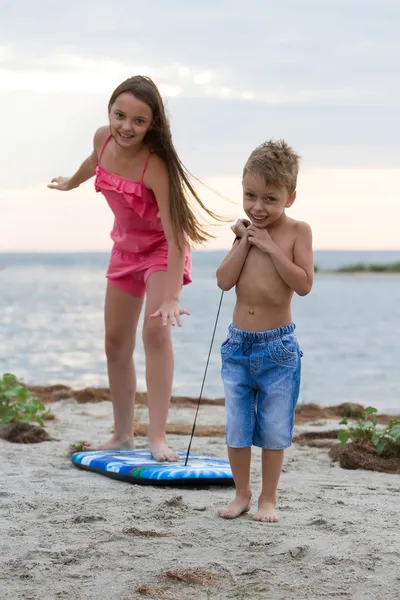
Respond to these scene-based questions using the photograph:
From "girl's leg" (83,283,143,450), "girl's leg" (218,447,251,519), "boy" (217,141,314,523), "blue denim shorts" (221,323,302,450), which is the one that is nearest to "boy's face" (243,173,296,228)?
"boy" (217,141,314,523)

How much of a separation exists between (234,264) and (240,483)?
0.89 metres

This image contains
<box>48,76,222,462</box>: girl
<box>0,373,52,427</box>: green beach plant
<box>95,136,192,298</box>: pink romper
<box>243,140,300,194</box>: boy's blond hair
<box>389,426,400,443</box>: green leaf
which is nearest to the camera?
<box>243,140,300,194</box>: boy's blond hair

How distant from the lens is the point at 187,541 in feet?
10.9

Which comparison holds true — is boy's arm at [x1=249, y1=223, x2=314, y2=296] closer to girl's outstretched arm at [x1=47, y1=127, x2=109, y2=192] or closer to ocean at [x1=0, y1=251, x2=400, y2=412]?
girl's outstretched arm at [x1=47, y1=127, x2=109, y2=192]

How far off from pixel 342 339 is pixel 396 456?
8186 mm

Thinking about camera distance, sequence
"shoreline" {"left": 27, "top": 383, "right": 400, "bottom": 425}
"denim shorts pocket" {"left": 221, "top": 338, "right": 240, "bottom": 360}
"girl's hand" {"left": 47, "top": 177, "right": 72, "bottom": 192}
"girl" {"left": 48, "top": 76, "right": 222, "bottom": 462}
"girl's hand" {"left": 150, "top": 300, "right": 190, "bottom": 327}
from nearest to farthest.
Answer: "denim shorts pocket" {"left": 221, "top": 338, "right": 240, "bottom": 360} → "girl's hand" {"left": 150, "top": 300, "right": 190, "bottom": 327} → "girl" {"left": 48, "top": 76, "right": 222, "bottom": 462} → "girl's hand" {"left": 47, "top": 177, "right": 72, "bottom": 192} → "shoreline" {"left": 27, "top": 383, "right": 400, "bottom": 425}

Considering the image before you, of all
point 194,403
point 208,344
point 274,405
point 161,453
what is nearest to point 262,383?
point 274,405

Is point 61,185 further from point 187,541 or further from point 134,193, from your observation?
point 187,541

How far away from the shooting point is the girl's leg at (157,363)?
4.79 m

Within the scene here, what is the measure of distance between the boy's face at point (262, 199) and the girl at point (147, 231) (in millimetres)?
967

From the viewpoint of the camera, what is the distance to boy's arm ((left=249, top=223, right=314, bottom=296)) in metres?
3.62

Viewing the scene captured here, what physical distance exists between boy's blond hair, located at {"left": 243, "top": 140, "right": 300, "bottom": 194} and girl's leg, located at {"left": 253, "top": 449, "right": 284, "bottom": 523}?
1.06 m

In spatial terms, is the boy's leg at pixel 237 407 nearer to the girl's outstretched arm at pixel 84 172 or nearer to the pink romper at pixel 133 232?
the pink romper at pixel 133 232

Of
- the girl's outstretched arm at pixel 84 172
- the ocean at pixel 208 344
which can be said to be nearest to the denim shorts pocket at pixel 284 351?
the girl's outstretched arm at pixel 84 172
